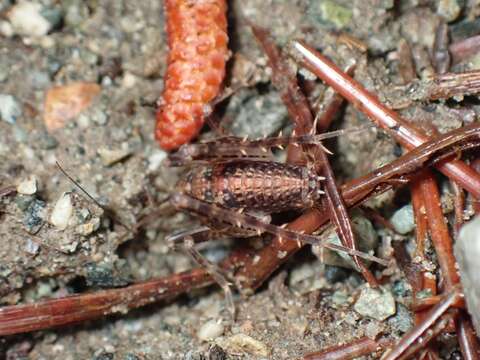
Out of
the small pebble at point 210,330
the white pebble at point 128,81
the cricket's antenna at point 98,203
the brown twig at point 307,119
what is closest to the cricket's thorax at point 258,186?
the brown twig at point 307,119

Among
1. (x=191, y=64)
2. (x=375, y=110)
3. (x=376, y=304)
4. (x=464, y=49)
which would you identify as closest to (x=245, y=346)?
(x=376, y=304)

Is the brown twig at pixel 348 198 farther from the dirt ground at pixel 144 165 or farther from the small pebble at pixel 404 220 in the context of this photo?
the small pebble at pixel 404 220

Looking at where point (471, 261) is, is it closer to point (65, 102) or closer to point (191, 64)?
point (191, 64)

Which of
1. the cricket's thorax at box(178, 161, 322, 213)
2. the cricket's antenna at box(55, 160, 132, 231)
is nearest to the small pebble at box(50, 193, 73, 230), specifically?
the cricket's antenna at box(55, 160, 132, 231)

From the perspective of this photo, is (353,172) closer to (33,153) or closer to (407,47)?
(407,47)

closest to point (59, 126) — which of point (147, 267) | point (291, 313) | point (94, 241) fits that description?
point (94, 241)

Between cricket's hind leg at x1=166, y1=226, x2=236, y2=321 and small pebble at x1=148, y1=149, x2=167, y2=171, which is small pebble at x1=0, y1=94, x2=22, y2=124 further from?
cricket's hind leg at x1=166, y1=226, x2=236, y2=321
